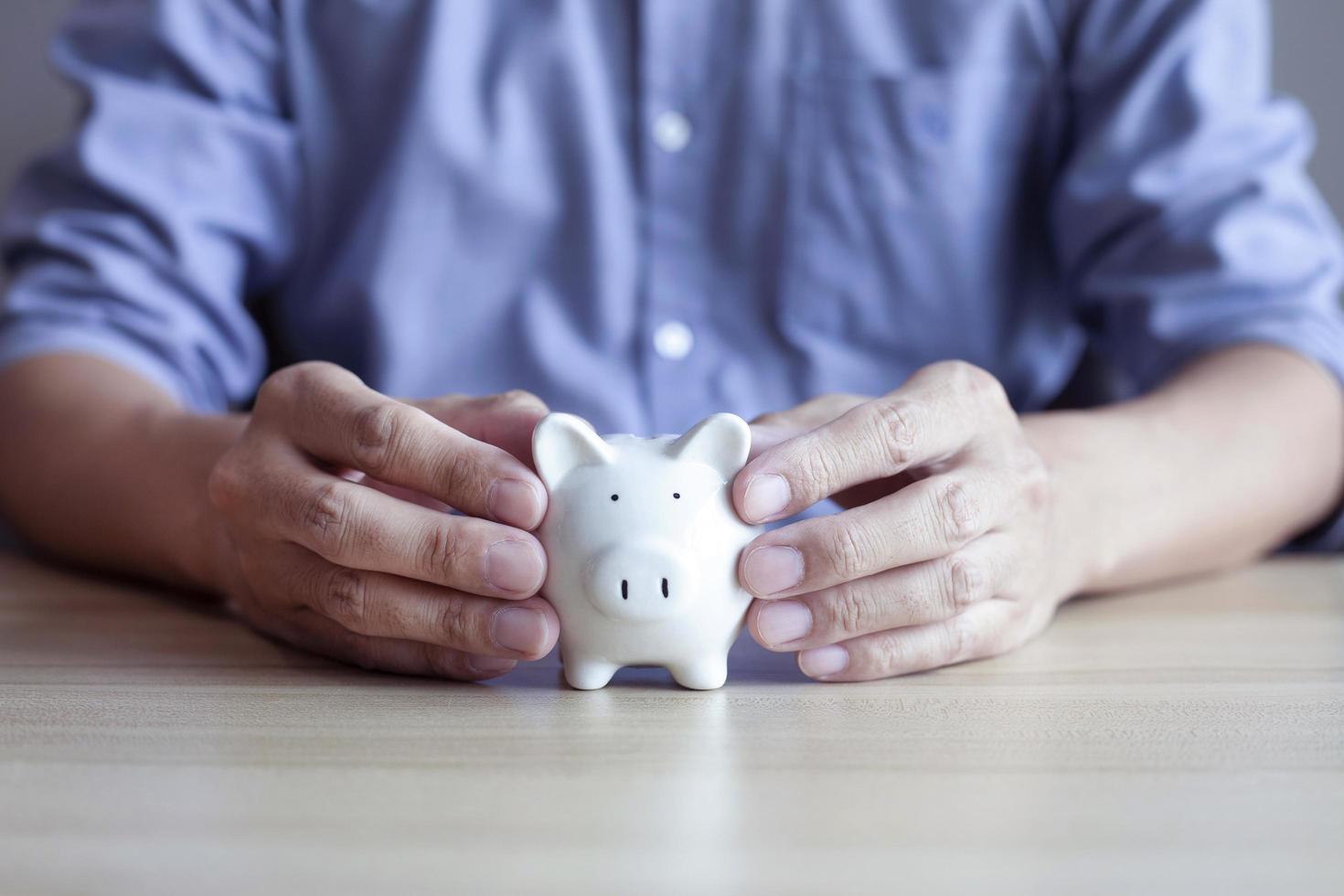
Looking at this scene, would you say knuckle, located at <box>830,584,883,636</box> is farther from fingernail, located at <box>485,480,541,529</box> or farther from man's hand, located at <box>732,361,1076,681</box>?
fingernail, located at <box>485,480,541,529</box>

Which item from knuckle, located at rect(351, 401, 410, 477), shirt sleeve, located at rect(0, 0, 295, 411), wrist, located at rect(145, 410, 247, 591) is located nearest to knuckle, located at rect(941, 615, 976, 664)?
knuckle, located at rect(351, 401, 410, 477)

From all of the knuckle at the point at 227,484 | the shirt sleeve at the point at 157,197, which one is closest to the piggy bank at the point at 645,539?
the knuckle at the point at 227,484

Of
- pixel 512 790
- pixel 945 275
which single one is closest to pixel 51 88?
pixel 945 275

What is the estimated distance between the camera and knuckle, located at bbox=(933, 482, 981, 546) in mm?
639

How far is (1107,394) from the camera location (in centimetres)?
133

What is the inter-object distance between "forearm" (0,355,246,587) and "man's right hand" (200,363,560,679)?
116 millimetres

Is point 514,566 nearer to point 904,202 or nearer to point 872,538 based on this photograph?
point 872,538

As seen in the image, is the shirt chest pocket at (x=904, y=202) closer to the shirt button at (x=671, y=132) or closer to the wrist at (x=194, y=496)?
the shirt button at (x=671, y=132)

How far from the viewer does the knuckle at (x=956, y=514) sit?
0.64 m

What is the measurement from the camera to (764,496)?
59 cm

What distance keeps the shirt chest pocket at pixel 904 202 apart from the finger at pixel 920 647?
0.47 meters

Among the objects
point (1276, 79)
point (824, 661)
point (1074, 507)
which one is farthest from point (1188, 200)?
point (824, 661)

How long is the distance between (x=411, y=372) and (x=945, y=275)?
52cm

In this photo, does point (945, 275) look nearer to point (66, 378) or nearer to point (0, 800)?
point (66, 378)
